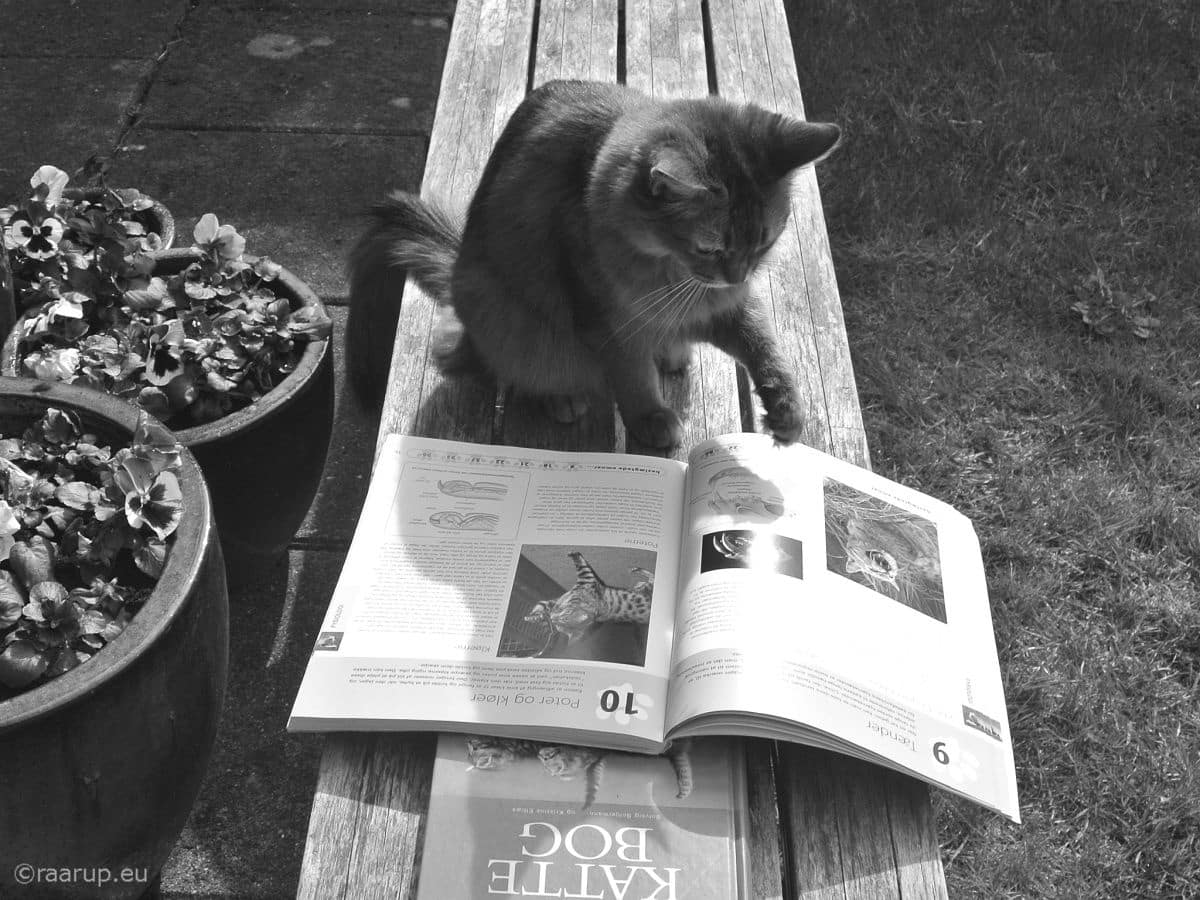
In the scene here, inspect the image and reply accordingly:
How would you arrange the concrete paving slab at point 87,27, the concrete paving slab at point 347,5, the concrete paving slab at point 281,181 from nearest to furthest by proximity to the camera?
1. the concrete paving slab at point 281,181
2. the concrete paving slab at point 87,27
3. the concrete paving slab at point 347,5

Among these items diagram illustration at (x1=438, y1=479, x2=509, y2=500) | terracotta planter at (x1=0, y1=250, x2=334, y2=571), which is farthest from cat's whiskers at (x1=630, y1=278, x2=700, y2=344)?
terracotta planter at (x1=0, y1=250, x2=334, y2=571)

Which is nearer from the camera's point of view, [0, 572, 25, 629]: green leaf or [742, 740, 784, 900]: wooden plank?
[742, 740, 784, 900]: wooden plank

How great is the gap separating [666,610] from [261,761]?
94 cm

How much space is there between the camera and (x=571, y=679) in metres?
1.12

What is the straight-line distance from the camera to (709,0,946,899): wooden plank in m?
1.01

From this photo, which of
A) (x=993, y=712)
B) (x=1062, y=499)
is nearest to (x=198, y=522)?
(x=993, y=712)

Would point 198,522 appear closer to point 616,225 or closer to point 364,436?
point 616,225

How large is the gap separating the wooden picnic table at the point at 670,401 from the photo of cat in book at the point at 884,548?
15 cm

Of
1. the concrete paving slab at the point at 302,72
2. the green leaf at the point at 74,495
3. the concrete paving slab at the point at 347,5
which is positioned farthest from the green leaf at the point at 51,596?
the concrete paving slab at the point at 347,5

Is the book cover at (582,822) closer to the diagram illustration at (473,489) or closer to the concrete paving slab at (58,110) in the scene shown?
the diagram illustration at (473,489)

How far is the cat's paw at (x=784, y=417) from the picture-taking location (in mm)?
1440

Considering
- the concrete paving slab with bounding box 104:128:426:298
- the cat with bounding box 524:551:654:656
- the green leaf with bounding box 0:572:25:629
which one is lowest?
the concrete paving slab with bounding box 104:128:426:298

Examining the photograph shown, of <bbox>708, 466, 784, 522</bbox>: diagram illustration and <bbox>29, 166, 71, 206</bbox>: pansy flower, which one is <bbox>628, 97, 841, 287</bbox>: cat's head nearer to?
<bbox>708, 466, 784, 522</bbox>: diagram illustration

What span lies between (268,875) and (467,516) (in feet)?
2.45
